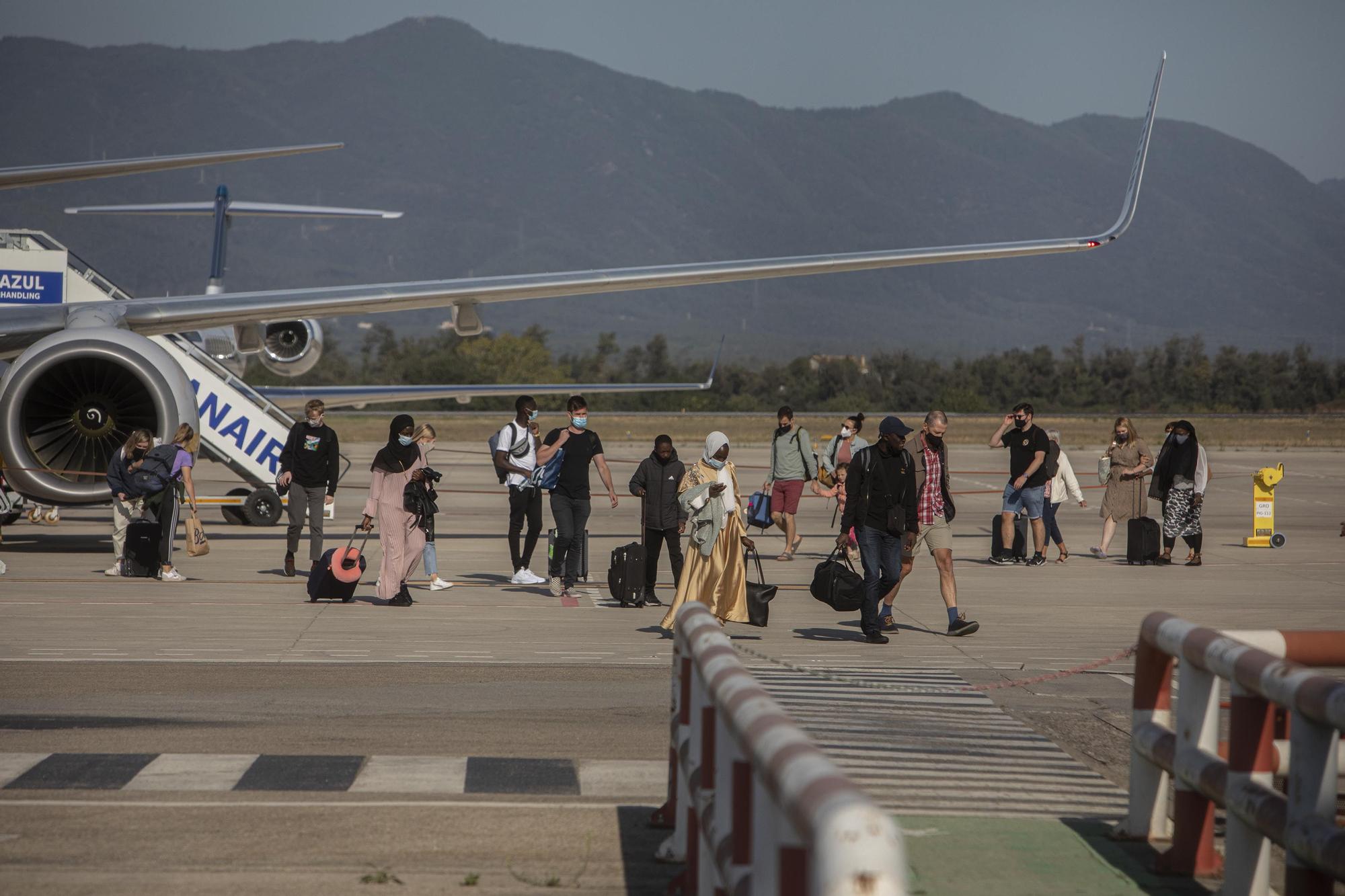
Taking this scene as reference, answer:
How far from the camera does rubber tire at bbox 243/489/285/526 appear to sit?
22516 millimetres

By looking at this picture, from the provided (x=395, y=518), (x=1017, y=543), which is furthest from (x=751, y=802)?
(x=1017, y=543)

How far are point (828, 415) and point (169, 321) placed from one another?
5238cm

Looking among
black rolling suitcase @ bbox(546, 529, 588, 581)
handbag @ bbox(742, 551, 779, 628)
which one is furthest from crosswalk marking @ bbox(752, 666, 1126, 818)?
black rolling suitcase @ bbox(546, 529, 588, 581)

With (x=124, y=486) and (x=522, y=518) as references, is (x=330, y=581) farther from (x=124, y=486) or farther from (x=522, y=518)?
(x=124, y=486)

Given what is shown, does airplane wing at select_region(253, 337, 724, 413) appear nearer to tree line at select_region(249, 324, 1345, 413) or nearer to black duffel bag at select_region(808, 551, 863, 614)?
black duffel bag at select_region(808, 551, 863, 614)

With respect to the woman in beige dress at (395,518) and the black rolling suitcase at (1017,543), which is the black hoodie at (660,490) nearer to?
the woman in beige dress at (395,518)

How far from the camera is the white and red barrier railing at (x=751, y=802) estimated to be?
128 inches

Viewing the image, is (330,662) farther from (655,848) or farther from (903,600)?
(903,600)

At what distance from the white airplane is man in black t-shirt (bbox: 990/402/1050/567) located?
7.50ft

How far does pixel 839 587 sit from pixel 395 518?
14.8 ft

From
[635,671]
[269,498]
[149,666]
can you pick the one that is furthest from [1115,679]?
[269,498]

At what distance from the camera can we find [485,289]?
17.1 m

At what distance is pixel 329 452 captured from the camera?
1677cm

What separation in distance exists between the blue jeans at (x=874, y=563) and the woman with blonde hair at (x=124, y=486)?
8.63 meters
